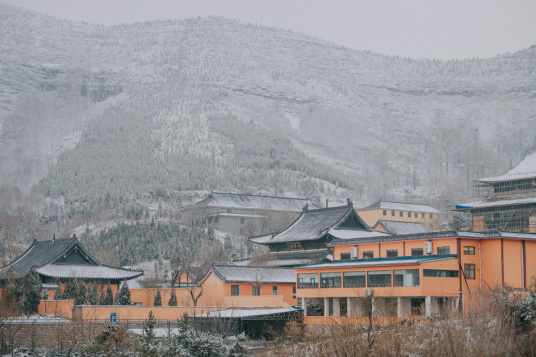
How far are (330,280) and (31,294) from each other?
2088 centimetres

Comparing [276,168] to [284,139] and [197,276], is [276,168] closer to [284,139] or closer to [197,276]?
[284,139]

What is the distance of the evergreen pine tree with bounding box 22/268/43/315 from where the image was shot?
173 ft

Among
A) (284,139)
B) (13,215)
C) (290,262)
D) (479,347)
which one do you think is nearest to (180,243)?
(290,262)

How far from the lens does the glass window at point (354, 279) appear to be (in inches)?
2000

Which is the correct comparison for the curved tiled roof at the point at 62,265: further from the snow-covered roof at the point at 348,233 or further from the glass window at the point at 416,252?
the glass window at the point at 416,252

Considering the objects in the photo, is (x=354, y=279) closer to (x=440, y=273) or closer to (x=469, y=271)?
(x=440, y=273)

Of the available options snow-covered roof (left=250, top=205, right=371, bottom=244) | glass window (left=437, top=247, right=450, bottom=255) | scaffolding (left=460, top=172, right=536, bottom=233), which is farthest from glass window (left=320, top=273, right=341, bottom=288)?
scaffolding (left=460, top=172, right=536, bottom=233)

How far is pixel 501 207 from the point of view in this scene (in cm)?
8594

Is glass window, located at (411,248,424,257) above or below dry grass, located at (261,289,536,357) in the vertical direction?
above

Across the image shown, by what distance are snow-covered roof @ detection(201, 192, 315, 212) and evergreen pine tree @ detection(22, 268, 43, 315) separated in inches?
2701

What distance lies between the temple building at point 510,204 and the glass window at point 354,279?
3552 centimetres

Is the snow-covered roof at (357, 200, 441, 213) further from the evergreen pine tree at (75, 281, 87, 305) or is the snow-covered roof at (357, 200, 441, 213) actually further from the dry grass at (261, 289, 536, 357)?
the dry grass at (261, 289, 536, 357)

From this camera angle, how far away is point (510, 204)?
277ft

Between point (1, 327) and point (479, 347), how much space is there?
26712 millimetres
